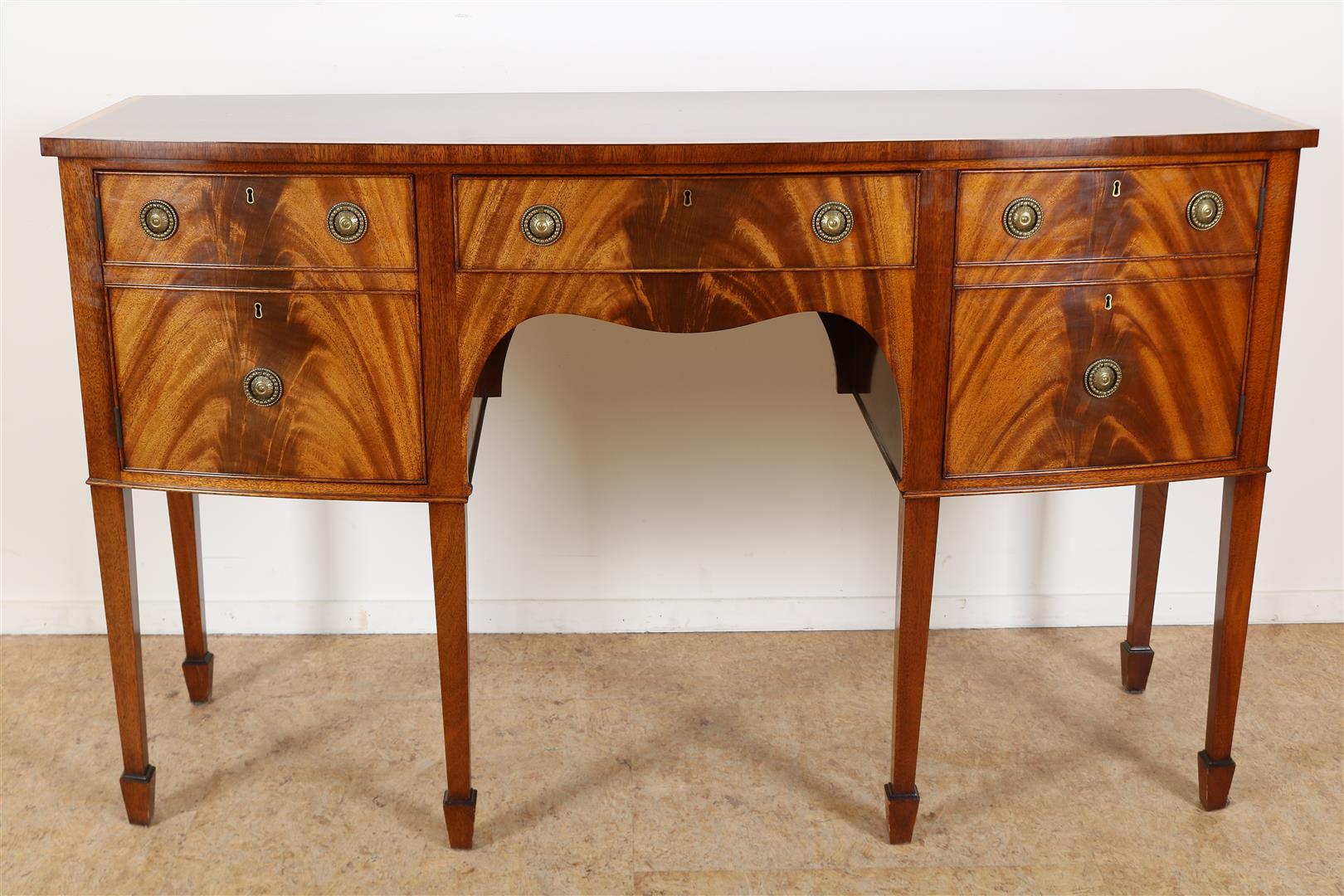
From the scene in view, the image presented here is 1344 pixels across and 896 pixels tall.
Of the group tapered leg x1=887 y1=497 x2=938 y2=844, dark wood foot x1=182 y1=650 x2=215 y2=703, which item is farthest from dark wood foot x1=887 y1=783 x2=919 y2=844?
dark wood foot x1=182 y1=650 x2=215 y2=703

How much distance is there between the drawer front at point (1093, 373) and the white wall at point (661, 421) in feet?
2.21

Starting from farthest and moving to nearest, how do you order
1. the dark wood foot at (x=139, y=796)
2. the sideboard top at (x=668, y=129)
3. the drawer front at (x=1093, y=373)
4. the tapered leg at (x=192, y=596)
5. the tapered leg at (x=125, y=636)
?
the tapered leg at (x=192, y=596)
the dark wood foot at (x=139, y=796)
the tapered leg at (x=125, y=636)
the drawer front at (x=1093, y=373)
the sideboard top at (x=668, y=129)

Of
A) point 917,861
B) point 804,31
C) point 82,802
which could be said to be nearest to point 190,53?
point 804,31

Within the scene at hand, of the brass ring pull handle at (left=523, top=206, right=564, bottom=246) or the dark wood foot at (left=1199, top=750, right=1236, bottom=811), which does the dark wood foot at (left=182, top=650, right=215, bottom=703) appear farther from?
the dark wood foot at (left=1199, top=750, right=1236, bottom=811)

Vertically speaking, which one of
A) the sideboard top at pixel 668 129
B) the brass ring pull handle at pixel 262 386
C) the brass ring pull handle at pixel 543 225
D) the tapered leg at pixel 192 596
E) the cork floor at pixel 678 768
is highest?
the sideboard top at pixel 668 129

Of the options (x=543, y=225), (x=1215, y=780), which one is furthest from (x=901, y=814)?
(x=543, y=225)

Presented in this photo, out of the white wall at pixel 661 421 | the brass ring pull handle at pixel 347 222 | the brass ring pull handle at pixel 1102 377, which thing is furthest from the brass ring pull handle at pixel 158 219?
the brass ring pull handle at pixel 1102 377

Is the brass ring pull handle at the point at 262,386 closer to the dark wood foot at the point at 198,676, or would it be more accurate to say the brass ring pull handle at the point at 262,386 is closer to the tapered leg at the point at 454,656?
the tapered leg at the point at 454,656

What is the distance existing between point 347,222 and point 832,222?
62 centimetres

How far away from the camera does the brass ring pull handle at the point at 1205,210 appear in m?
1.79

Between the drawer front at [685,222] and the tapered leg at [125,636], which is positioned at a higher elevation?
the drawer front at [685,222]

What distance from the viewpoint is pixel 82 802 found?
2.13 m

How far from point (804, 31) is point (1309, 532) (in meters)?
1.38

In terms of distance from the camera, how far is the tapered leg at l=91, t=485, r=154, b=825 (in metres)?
1.95
